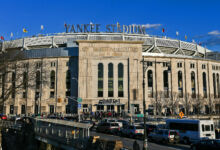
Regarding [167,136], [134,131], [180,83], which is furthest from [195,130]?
[180,83]

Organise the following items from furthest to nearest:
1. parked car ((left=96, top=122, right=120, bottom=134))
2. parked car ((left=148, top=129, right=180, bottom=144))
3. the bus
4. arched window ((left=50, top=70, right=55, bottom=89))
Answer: arched window ((left=50, top=70, right=55, bottom=89))
parked car ((left=96, top=122, right=120, bottom=134))
the bus
parked car ((left=148, top=129, right=180, bottom=144))

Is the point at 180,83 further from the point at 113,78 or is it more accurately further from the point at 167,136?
the point at 167,136

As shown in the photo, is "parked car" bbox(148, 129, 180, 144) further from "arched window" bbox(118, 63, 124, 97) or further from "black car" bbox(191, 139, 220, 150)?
"arched window" bbox(118, 63, 124, 97)

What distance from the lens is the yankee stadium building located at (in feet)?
267

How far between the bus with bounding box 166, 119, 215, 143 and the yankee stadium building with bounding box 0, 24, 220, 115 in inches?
1778

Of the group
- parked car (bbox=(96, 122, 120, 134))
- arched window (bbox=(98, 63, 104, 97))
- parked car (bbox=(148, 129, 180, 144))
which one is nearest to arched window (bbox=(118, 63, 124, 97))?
arched window (bbox=(98, 63, 104, 97))

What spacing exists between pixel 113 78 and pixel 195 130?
53.4 m

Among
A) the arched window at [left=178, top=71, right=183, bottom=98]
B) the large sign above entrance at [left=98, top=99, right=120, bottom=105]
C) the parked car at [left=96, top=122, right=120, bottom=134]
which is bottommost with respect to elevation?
the parked car at [left=96, top=122, right=120, bottom=134]

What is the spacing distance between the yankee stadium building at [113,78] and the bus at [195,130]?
45.2 metres

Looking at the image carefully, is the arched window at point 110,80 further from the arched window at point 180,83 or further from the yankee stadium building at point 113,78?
the arched window at point 180,83

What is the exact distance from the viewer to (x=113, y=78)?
82.6m

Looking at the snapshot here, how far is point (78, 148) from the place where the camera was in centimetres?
2445

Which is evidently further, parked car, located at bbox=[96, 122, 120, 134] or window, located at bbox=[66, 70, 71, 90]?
window, located at bbox=[66, 70, 71, 90]

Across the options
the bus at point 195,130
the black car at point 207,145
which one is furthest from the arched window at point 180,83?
the black car at point 207,145
